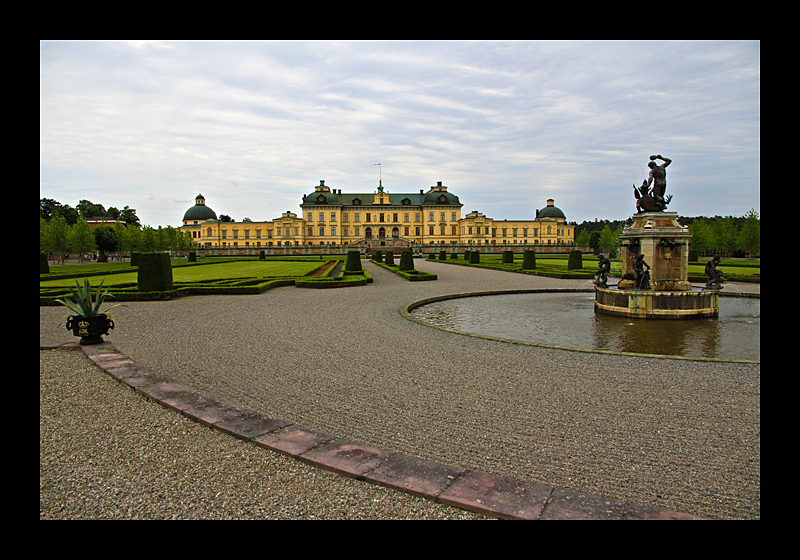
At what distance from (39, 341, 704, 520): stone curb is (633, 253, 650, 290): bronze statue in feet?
29.4

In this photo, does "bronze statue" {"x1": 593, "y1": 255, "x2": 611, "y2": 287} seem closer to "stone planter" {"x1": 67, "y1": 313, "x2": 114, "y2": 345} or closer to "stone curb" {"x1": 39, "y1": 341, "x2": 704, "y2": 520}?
"stone curb" {"x1": 39, "y1": 341, "x2": 704, "y2": 520}

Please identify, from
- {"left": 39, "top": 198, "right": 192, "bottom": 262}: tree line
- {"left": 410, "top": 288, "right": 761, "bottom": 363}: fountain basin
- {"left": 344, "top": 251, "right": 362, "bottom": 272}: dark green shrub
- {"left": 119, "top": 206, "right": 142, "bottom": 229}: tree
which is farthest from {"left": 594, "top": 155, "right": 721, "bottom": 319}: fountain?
{"left": 119, "top": 206, "right": 142, "bottom": 229}: tree

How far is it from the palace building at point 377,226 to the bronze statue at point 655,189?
6946 cm

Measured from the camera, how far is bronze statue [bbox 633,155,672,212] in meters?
10.9

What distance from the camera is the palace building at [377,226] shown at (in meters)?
81.2

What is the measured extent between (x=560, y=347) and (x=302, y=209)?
79.5 m

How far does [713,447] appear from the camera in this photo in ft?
11.5

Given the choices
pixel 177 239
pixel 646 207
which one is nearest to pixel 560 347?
pixel 646 207

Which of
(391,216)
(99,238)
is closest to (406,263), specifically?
(99,238)

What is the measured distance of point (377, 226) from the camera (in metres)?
83.3

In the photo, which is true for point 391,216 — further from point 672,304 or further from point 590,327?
point 590,327

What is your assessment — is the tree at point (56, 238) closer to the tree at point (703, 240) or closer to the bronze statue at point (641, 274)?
the bronze statue at point (641, 274)

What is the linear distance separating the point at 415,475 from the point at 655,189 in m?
10.7
